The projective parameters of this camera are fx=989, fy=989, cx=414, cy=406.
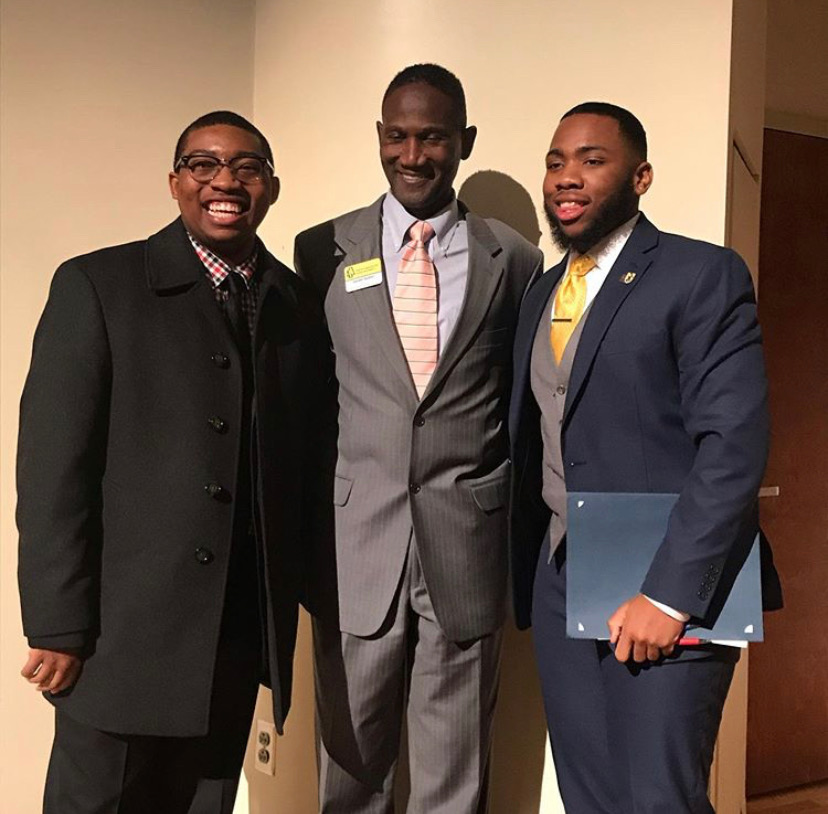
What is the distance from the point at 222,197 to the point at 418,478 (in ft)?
2.12

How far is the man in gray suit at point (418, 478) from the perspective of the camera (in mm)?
1942

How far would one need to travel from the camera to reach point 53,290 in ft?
5.53

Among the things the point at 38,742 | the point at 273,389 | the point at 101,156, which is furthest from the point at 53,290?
the point at 38,742

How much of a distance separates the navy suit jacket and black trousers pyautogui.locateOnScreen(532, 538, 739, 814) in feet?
0.45

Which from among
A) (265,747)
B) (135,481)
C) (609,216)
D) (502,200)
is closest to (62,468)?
(135,481)

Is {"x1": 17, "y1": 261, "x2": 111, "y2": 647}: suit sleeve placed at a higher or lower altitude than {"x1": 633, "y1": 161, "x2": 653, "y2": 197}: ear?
lower

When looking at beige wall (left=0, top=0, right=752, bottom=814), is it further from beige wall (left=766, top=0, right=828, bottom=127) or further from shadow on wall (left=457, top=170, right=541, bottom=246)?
beige wall (left=766, top=0, right=828, bottom=127)

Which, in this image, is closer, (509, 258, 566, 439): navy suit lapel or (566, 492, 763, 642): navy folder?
(566, 492, 763, 642): navy folder

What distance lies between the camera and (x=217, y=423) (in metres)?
1.71

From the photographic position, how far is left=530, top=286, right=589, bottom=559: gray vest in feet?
5.83

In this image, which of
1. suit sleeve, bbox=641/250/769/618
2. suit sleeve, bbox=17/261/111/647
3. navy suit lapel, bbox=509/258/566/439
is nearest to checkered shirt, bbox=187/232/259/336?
suit sleeve, bbox=17/261/111/647

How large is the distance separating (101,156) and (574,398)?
5.37 ft

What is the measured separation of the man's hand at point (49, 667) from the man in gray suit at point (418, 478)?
0.55 metres

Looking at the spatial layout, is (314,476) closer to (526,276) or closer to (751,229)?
(526,276)
